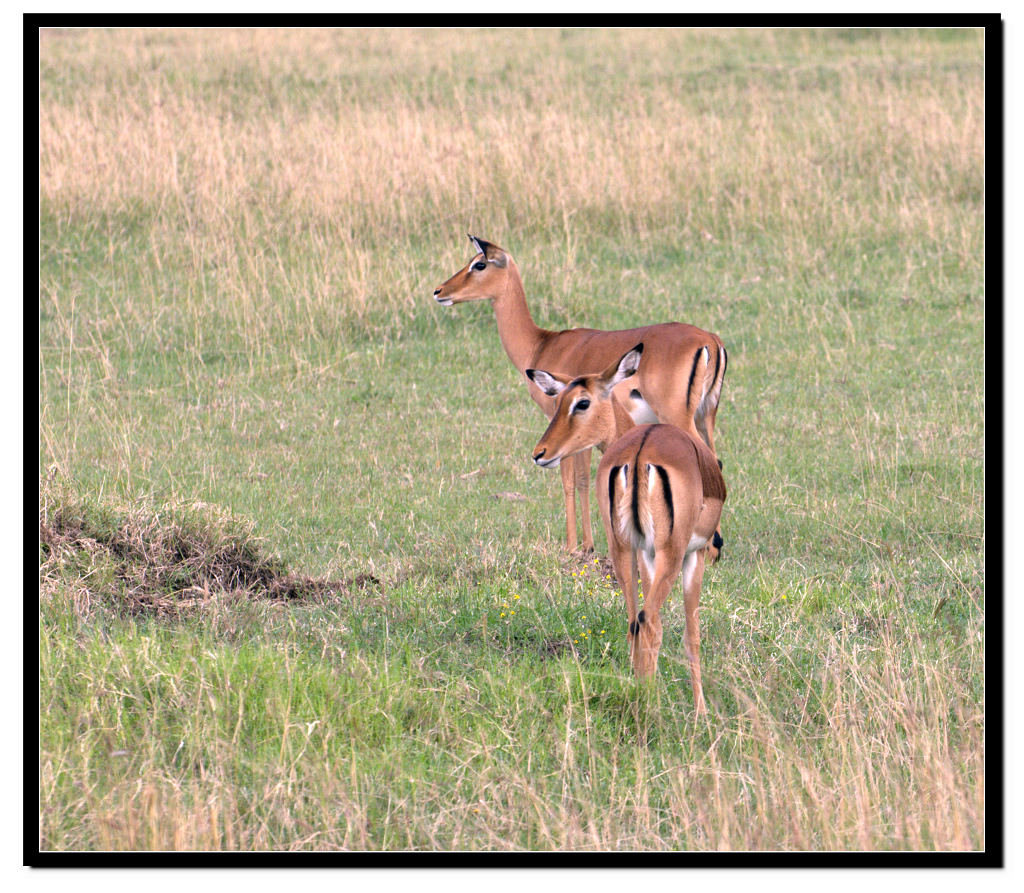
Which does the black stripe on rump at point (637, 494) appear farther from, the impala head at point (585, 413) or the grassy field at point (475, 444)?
the impala head at point (585, 413)

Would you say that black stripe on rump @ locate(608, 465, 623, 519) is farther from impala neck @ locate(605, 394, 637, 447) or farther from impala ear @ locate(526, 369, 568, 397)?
impala ear @ locate(526, 369, 568, 397)

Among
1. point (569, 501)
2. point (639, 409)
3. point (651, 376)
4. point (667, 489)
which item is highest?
point (651, 376)

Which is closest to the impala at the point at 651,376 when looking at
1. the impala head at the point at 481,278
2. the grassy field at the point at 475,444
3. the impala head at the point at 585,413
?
the grassy field at the point at 475,444

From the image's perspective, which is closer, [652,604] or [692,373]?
[652,604]

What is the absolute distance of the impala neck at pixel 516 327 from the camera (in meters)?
7.98

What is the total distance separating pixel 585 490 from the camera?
23.1ft

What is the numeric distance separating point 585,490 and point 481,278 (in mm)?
1741

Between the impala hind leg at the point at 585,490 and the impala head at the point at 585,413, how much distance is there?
116 centimetres

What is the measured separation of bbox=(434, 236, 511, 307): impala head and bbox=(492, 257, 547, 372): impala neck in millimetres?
64

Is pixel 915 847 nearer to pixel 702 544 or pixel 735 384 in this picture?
pixel 702 544

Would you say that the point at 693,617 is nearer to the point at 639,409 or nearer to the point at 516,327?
the point at 639,409

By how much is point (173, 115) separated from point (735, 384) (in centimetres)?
742

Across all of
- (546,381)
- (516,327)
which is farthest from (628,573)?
(516,327)

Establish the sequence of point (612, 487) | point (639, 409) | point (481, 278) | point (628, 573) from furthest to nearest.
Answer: point (481, 278) → point (639, 409) → point (628, 573) → point (612, 487)
